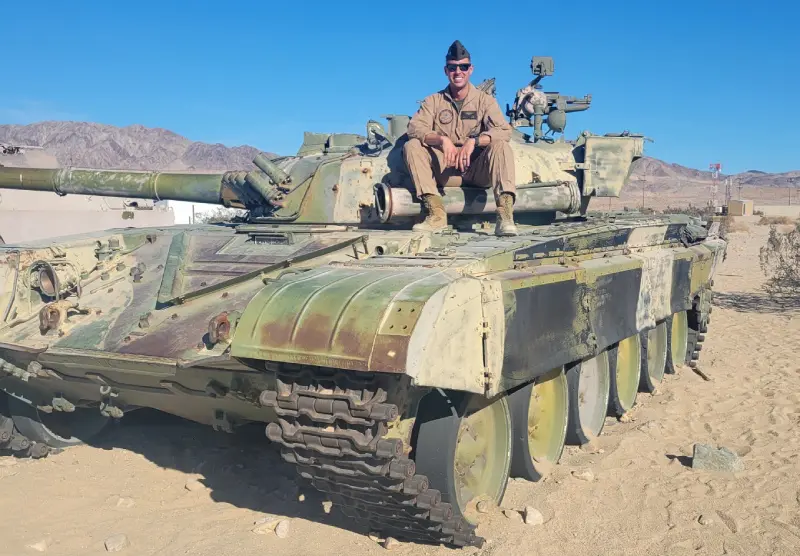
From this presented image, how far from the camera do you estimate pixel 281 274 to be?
5.53 metres

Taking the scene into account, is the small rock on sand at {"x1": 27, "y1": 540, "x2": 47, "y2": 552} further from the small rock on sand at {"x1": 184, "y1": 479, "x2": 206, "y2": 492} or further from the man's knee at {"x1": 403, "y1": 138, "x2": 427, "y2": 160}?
the man's knee at {"x1": 403, "y1": 138, "x2": 427, "y2": 160}

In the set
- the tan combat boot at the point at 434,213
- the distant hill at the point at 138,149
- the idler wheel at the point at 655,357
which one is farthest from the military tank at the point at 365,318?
the distant hill at the point at 138,149

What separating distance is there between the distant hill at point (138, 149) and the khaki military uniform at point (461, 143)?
96.0 metres

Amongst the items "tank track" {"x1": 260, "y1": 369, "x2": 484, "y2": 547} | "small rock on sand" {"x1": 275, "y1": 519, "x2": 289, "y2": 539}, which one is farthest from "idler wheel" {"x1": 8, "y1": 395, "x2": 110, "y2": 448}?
"tank track" {"x1": 260, "y1": 369, "x2": 484, "y2": 547}

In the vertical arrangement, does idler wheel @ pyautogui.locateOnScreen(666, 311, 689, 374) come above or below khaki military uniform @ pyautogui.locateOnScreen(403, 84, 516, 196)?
below

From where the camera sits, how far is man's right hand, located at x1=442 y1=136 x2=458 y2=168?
21.5ft

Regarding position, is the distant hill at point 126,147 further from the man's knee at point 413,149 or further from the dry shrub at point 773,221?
the man's knee at point 413,149

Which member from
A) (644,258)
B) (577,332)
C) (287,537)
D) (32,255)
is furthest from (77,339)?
(644,258)

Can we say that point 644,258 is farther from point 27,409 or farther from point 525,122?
point 27,409

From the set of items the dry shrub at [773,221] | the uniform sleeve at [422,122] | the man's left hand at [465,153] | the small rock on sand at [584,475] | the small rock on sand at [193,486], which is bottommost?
the small rock on sand at [193,486]

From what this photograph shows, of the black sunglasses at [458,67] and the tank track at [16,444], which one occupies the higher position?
the black sunglasses at [458,67]

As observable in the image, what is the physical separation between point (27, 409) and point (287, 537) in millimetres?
3161

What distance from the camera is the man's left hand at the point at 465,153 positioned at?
655 cm

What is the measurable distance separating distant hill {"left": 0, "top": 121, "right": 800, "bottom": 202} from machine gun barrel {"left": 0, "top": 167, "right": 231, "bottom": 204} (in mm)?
93238
